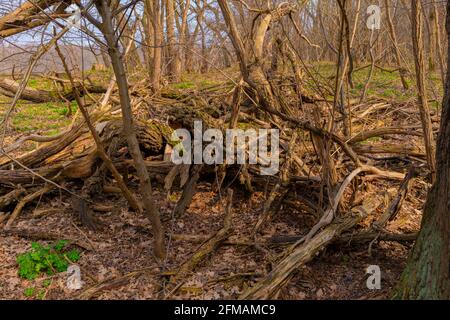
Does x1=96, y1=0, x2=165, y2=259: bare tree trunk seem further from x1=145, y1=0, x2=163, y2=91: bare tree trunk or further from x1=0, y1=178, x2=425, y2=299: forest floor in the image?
x1=145, y1=0, x2=163, y2=91: bare tree trunk

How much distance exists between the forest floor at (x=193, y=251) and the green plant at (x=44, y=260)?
0.07m

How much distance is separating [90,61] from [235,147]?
1978 mm

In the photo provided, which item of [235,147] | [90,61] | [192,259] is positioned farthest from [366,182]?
[90,61]

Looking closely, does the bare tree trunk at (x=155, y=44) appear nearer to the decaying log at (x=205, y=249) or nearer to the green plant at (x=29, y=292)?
the decaying log at (x=205, y=249)

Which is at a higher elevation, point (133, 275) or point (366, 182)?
point (366, 182)

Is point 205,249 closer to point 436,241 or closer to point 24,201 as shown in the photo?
point 436,241

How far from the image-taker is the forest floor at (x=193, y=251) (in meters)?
3.30

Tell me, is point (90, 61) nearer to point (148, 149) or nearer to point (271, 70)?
point (148, 149)

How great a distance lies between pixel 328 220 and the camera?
11.9 ft

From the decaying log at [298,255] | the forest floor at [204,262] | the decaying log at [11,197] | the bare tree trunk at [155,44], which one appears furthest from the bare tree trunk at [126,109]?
the bare tree trunk at [155,44]

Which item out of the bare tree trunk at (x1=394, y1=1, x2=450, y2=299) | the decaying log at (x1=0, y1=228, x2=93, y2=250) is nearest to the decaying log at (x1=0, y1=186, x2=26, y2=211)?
the decaying log at (x1=0, y1=228, x2=93, y2=250)

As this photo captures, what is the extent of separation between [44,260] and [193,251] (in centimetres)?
138

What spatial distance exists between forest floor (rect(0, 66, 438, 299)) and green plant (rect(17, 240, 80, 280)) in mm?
72

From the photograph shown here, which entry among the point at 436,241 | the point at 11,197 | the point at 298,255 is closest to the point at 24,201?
the point at 11,197
